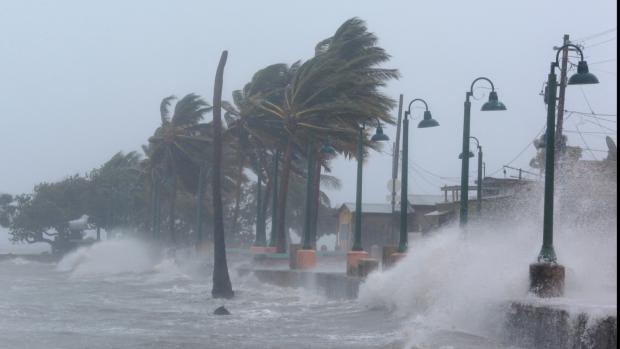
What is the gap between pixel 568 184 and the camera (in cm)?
2527

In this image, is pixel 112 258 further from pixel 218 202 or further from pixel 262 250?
pixel 218 202

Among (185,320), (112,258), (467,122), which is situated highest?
(467,122)

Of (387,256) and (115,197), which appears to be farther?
(115,197)

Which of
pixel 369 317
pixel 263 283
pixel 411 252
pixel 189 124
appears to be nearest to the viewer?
pixel 369 317

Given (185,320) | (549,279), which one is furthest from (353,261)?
(549,279)

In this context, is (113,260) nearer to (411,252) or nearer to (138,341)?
(411,252)

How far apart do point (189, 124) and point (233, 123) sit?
40.5 feet

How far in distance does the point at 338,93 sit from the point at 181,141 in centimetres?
2217

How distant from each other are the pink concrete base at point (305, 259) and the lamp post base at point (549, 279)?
791 inches

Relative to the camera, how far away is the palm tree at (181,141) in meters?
58.8

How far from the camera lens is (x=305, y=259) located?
1359 inches

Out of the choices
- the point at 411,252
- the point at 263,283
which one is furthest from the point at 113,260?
the point at 411,252

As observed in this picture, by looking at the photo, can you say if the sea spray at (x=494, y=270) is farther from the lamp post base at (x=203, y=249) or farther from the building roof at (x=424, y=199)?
the lamp post base at (x=203, y=249)

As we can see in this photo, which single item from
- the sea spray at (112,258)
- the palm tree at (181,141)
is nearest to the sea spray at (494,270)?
the palm tree at (181,141)
